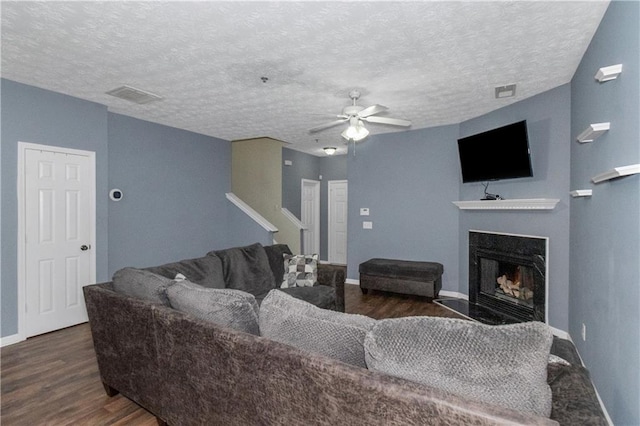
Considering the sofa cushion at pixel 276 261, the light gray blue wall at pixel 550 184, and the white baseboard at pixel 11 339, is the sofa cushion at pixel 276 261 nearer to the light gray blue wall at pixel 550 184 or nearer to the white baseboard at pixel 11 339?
the white baseboard at pixel 11 339

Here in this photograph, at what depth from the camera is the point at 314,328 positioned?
4.37 feet

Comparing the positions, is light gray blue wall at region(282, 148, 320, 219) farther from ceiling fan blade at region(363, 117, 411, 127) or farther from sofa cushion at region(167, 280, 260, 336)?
sofa cushion at region(167, 280, 260, 336)

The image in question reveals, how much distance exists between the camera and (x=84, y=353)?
2.97 m

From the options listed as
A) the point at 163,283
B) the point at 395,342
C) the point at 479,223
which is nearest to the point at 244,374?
the point at 395,342

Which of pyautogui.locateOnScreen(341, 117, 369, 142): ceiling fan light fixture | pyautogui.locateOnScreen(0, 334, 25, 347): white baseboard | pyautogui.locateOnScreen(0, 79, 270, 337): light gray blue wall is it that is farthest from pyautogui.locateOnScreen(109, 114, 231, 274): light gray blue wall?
pyautogui.locateOnScreen(341, 117, 369, 142): ceiling fan light fixture

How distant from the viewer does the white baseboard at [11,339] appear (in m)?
3.12

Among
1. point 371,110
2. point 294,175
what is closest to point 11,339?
point 371,110

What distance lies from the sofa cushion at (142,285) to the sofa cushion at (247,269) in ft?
3.70

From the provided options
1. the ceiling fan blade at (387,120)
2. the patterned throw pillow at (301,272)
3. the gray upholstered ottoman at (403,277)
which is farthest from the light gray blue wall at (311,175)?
the ceiling fan blade at (387,120)

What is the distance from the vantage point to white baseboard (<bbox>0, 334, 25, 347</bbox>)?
3.12 metres

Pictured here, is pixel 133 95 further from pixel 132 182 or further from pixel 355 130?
pixel 355 130

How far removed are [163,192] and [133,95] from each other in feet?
5.42

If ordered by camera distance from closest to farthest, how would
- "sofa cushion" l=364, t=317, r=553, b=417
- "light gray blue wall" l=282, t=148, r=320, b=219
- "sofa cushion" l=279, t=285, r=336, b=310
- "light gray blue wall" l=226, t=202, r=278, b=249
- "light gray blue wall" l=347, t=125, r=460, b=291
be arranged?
"sofa cushion" l=364, t=317, r=553, b=417
"sofa cushion" l=279, t=285, r=336, b=310
"light gray blue wall" l=347, t=125, r=460, b=291
"light gray blue wall" l=226, t=202, r=278, b=249
"light gray blue wall" l=282, t=148, r=320, b=219

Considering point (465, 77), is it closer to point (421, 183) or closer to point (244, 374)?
point (421, 183)
